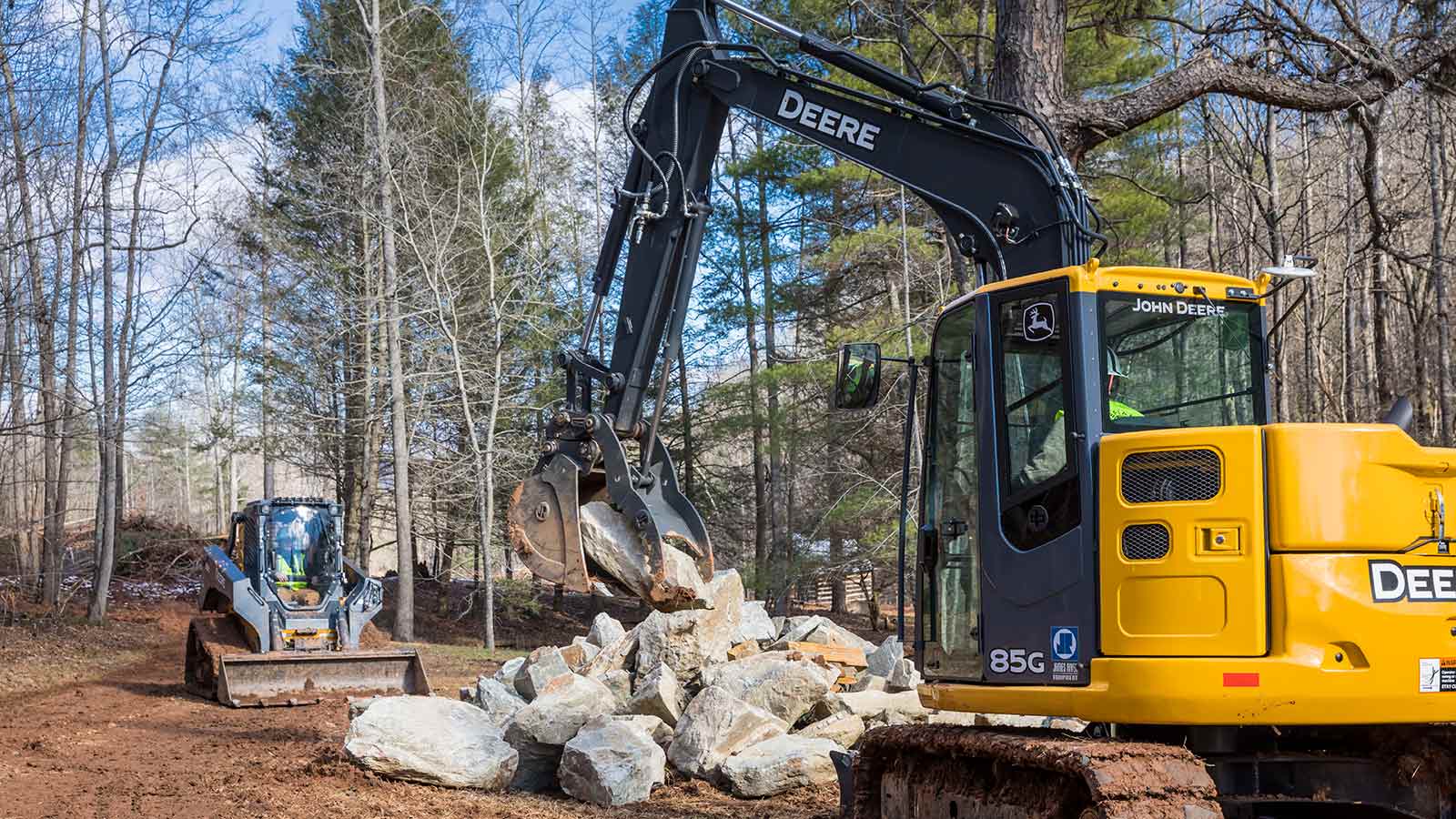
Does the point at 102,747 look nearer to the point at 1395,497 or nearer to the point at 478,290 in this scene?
the point at 1395,497

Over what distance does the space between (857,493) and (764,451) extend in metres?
4.54

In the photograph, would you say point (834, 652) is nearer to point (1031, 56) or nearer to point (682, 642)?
point (682, 642)

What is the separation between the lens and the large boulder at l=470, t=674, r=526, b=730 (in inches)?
444

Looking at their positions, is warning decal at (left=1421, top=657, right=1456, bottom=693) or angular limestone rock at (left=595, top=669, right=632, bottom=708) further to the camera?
angular limestone rock at (left=595, top=669, right=632, bottom=708)

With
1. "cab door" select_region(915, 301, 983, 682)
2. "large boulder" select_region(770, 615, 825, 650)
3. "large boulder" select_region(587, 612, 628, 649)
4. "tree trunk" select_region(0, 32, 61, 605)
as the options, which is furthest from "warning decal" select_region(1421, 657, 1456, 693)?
"tree trunk" select_region(0, 32, 61, 605)

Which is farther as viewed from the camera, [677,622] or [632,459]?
[677,622]

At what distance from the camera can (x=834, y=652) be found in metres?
12.8

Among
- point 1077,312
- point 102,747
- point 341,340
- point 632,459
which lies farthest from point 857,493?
point 1077,312

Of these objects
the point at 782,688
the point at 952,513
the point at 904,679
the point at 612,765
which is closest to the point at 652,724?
the point at 782,688

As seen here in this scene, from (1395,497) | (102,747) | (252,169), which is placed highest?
(252,169)

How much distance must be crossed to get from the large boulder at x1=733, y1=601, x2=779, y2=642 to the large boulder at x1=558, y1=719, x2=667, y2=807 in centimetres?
412

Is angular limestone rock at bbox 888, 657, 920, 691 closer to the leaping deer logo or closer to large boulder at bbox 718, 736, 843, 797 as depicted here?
large boulder at bbox 718, 736, 843, 797

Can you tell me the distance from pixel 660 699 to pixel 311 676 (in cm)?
659

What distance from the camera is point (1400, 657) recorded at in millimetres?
4547
